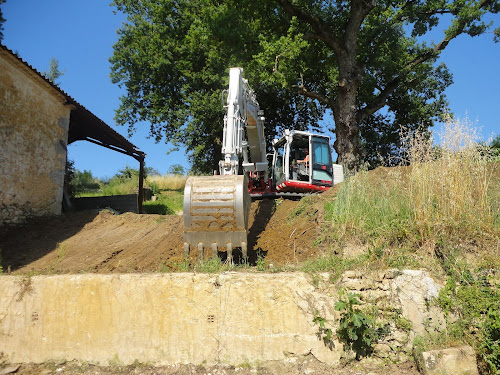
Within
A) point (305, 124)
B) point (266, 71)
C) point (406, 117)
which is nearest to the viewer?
point (266, 71)

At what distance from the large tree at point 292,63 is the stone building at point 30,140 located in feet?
23.7

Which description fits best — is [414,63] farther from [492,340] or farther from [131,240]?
[492,340]

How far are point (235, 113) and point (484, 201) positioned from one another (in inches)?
160

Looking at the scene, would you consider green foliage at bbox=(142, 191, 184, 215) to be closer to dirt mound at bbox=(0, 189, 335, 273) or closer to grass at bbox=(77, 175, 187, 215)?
grass at bbox=(77, 175, 187, 215)

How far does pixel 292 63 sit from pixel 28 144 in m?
9.48

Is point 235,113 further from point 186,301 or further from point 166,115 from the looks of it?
point 166,115

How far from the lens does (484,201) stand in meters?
4.99

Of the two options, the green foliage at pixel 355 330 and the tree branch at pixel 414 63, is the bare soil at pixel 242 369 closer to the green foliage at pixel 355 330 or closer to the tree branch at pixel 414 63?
the green foliage at pixel 355 330

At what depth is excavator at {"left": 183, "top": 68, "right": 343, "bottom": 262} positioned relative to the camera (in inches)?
201

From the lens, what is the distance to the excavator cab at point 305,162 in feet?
34.3

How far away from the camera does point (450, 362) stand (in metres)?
3.80

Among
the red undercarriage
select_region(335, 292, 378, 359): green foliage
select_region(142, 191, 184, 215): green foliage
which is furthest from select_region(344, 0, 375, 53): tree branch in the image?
select_region(335, 292, 378, 359): green foliage

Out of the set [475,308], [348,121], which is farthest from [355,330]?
[348,121]

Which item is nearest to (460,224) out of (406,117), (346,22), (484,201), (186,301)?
(484,201)
